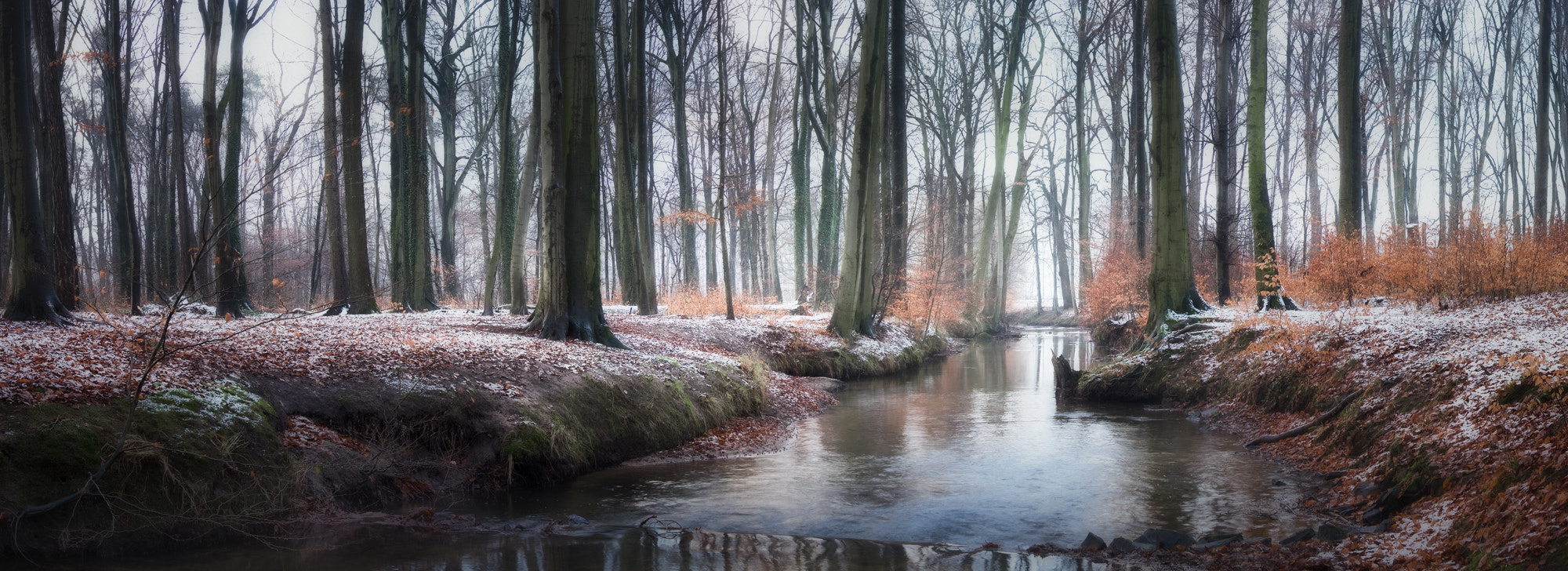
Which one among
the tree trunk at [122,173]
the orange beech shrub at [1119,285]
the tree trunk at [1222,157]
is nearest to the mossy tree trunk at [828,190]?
the orange beech shrub at [1119,285]

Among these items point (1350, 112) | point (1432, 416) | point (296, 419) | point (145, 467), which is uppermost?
point (1350, 112)

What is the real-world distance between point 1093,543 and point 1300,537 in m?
1.25

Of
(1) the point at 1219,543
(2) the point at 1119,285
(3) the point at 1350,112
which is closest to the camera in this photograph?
(1) the point at 1219,543

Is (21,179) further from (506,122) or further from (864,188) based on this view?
(864,188)

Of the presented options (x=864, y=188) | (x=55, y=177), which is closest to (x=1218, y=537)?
(x=864, y=188)

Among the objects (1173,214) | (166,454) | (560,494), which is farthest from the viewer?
(1173,214)

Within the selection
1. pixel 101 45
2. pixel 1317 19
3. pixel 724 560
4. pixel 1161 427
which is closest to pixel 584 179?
pixel 724 560

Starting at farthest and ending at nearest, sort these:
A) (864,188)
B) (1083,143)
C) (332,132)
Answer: (1083,143) → (864,188) → (332,132)

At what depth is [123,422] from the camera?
214 inches

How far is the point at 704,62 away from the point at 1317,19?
20.8m

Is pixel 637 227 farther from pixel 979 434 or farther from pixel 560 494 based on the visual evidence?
pixel 560 494

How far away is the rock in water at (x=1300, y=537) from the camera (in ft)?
17.2

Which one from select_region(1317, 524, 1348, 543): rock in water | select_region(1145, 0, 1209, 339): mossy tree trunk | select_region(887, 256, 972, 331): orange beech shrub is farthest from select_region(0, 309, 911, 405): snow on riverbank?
select_region(887, 256, 972, 331): orange beech shrub

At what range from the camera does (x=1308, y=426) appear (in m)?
8.22
